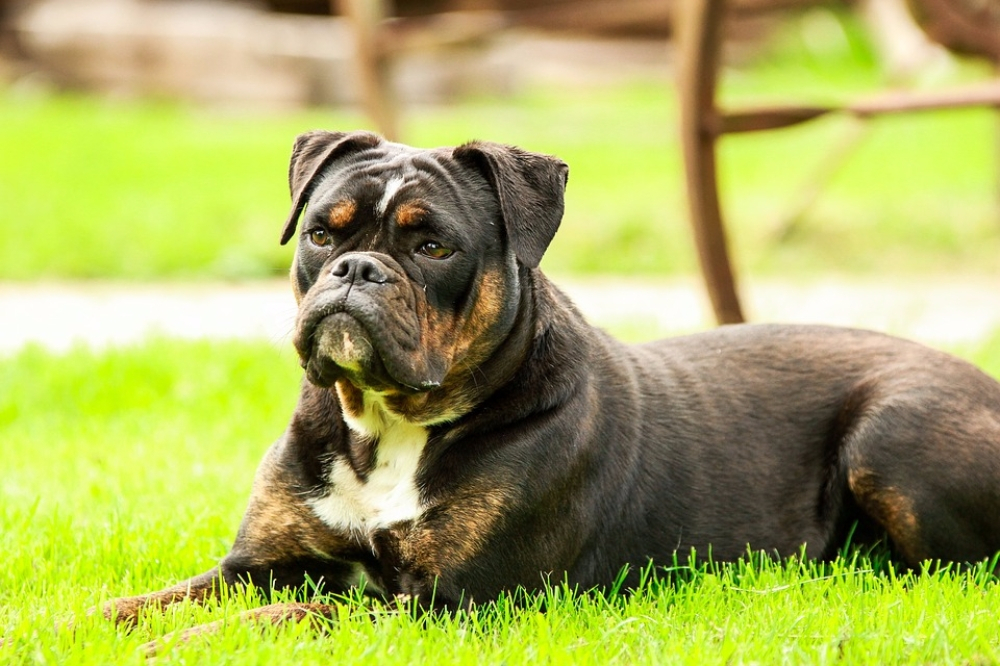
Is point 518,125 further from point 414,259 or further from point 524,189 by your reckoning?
point 414,259

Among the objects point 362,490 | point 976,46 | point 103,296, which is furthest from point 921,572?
point 103,296

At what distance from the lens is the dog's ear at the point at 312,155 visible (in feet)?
13.5

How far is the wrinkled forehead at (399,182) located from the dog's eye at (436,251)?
0.39 feet

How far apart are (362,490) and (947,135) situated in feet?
54.7

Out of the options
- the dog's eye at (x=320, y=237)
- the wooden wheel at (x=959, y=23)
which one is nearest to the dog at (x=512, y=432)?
the dog's eye at (x=320, y=237)

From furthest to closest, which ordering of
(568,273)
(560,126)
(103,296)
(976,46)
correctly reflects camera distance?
(560,126) < (568,273) < (103,296) < (976,46)

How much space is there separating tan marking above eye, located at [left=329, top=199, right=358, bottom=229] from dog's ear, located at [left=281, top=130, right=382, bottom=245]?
241mm

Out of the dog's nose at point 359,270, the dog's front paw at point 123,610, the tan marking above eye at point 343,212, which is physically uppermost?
the tan marking above eye at point 343,212

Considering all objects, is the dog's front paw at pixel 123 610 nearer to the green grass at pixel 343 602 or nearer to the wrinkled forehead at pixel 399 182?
the green grass at pixel 343 602

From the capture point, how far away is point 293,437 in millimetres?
4121

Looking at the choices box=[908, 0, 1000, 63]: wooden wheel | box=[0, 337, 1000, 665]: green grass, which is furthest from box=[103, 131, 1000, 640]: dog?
box=[908, 0, 1000, 63]: wooden wheel

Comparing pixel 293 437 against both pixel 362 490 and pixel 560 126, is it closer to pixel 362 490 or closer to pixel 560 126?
pixel 362 490

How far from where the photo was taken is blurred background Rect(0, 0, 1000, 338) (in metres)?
9.45

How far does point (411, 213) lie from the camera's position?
3.82m
